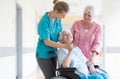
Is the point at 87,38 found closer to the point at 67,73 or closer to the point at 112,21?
the point at 67,73

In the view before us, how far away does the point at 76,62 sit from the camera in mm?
2750

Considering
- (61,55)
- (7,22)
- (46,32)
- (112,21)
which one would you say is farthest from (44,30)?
(112,21)

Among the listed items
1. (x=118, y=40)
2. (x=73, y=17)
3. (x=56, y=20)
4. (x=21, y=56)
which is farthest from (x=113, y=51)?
(x=56, y=20)

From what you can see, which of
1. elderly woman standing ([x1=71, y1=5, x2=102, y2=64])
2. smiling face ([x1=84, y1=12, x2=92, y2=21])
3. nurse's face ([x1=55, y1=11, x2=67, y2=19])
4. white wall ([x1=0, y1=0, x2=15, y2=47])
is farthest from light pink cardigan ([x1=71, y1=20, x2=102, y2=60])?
white wall ([x1=0, y1=0, x2=15, y2=47])

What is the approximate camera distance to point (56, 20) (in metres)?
2.64

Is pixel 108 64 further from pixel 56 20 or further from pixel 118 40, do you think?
pixel 56 20

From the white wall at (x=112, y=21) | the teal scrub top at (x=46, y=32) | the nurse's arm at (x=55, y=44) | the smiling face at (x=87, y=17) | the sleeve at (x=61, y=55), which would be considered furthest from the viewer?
the white wall at (x=112, y=21)

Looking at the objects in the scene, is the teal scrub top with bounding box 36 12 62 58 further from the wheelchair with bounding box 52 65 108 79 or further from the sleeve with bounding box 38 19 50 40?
the wheelchair with bounding box 52 65 108 79

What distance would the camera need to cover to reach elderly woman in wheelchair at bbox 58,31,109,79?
2.55 m

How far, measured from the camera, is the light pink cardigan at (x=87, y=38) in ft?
9.94

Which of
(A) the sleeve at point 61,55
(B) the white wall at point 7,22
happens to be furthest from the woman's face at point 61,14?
(B) the white wall at point 7,22

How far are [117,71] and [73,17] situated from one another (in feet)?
8.44

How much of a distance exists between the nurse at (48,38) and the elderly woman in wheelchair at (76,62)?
0.29 ft

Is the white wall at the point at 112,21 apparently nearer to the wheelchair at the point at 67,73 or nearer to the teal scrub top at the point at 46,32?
the teal scrub top at the point at 46,32
